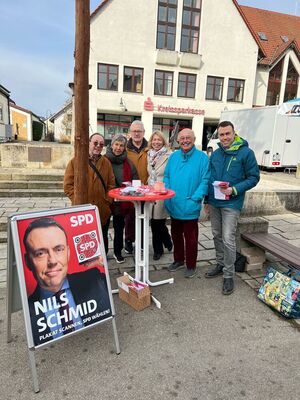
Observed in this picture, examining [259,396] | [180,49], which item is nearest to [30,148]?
[259,396]

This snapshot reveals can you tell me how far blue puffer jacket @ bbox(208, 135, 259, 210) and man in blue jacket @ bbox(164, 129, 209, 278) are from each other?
17cm

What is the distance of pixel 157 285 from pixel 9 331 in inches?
67.5

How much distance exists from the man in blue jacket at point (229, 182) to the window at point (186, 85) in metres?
21.4

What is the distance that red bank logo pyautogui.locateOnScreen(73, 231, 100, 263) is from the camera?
2467 mm

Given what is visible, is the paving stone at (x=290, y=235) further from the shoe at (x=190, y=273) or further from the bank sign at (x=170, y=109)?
the bank sign at (x=170, y=109)

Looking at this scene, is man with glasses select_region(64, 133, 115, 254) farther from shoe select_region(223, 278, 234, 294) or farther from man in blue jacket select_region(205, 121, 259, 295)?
shoe select_region(223, 278, 234, 294)

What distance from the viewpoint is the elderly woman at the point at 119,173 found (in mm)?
3837

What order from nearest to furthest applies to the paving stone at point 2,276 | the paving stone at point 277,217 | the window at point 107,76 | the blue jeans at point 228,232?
the blue jeans at point 228,232 < the paving stone at point 2,276 < the paving stone at point 277,217 < the window at point 107,76

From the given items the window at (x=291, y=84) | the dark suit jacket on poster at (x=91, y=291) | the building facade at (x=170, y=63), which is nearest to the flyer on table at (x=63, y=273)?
the dark suit jacket on poster at (x=91, y=291)

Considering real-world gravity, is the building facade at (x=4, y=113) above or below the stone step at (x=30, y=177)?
above

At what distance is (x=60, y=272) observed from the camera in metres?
2.36

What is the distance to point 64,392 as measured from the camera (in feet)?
7.02

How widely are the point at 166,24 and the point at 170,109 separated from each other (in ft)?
20.2

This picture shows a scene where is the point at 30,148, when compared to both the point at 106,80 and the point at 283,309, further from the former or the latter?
the point at 106,80
